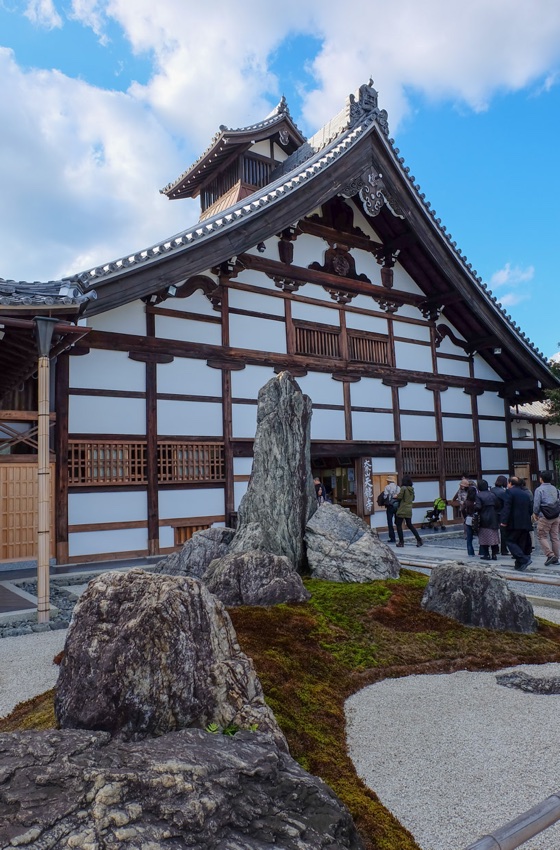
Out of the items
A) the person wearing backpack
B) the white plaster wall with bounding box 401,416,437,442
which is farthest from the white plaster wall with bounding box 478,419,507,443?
the person wearing backpack

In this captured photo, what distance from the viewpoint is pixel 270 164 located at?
18297mm

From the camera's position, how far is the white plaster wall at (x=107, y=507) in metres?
10.6

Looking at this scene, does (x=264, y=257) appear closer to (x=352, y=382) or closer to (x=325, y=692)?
(x=352, y=382)

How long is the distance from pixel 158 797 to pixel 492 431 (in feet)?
59.2

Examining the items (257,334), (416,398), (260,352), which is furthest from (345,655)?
(416,398)

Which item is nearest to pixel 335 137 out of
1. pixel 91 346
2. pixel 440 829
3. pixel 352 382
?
pixel 352 382

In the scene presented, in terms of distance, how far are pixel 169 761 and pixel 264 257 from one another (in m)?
12.9

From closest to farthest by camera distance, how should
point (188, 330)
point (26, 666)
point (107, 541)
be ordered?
point (26, 666), point (107, 541), point (188, 330)

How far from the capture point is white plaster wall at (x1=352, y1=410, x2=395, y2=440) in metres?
15.1

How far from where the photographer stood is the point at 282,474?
7.76m

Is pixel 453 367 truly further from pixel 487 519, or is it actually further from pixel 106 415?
pixel 106 415

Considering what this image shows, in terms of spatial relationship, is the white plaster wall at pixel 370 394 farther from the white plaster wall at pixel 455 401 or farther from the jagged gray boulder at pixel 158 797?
the jagged gray boulder at pixel 158 797

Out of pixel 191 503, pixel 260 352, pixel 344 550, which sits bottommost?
pixel 344 550

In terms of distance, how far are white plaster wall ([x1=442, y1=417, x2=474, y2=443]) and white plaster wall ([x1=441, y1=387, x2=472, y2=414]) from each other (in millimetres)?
324
